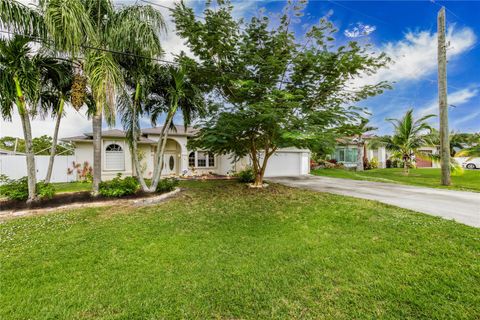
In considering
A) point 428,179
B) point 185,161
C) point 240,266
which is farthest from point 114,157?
point 428,179

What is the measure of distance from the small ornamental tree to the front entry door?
9.42 m

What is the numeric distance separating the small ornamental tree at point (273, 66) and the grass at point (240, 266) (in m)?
3.45

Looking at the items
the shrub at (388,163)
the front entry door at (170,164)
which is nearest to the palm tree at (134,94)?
the front entry door at (170,164)

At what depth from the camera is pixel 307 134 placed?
263 inches

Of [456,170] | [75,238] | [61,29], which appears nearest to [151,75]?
[61,29]

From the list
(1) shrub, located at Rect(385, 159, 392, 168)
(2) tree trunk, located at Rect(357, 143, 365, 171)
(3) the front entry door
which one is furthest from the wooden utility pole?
(3) the front entry door

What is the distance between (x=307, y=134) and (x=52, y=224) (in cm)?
798

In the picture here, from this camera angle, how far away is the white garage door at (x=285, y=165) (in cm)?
1885

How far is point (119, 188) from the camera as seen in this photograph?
887 centimetres

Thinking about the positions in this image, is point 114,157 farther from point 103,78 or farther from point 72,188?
point 103,78

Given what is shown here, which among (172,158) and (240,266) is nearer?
(240,266)

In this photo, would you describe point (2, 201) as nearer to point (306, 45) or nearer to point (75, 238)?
point (75, 238)

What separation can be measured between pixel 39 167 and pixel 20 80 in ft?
32.5

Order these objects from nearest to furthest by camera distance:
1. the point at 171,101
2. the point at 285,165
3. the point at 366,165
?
the point at 171,101 → the point at 285,165 → the point at 366,165
